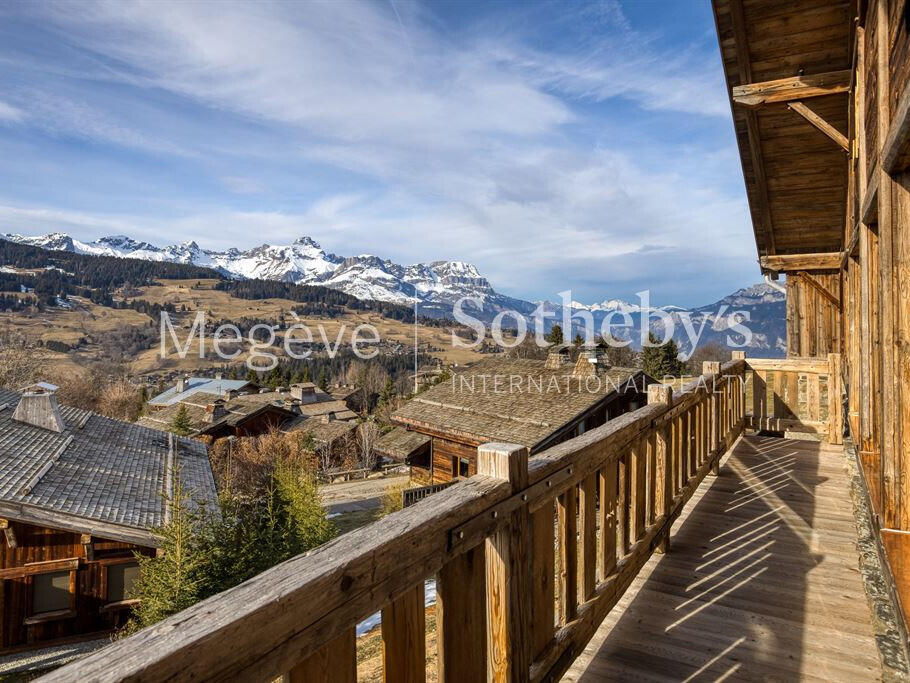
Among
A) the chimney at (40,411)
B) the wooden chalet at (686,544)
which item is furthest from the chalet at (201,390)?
the wooden chalet at (686,544)

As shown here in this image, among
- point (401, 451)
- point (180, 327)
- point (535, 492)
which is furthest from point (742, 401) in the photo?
point (180, 327)

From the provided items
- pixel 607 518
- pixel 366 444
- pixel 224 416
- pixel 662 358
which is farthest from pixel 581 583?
pixel 224 416

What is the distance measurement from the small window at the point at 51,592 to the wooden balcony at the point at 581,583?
12991 mm

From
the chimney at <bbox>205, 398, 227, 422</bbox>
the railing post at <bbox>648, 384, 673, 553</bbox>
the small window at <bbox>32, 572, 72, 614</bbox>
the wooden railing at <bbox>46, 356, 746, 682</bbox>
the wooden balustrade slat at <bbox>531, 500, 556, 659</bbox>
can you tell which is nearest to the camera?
the wooden railing at <bbox>46, 356, 746, 682</bbox>

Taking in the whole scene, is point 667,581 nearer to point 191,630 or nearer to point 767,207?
point 191,630

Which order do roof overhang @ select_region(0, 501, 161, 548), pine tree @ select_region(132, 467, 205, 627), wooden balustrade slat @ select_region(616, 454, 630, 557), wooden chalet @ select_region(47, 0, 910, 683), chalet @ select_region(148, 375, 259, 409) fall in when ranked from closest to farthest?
1. wooden chalet @ select_region(47, 0, 910, 683)
2. wooden balustrade slat @ select_region(616, 454, 630, 557)
3. pine tree @ select_region(132, 467, 205, 627)
4. roof overhang @ select_region(0, 501, 161, 548)
5. chalet @ select_region(148, 375, 259, 409)

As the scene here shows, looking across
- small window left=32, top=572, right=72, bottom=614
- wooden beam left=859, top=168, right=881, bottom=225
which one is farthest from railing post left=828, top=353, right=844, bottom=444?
small window left=32, top=572, right=72, bottom=614

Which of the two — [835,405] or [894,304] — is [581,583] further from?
[835,405]

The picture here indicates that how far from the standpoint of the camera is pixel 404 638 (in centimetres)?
144

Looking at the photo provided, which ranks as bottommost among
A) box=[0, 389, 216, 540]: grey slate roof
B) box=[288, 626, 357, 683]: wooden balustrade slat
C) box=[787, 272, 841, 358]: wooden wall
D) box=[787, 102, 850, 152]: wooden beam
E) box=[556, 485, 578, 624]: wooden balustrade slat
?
box=[0, 389, 216, 540]: grey slate roof

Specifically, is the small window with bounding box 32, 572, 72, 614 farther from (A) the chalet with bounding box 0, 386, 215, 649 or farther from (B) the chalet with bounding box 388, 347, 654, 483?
(B) the chalet with bounding box 388, 347, 654, 483

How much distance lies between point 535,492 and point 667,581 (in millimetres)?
2323

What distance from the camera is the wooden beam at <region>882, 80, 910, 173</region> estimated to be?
2.24 m

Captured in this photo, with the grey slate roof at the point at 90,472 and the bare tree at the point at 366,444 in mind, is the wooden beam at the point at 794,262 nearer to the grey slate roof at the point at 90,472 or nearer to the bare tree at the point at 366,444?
the grey slate roof at the point at 90,472
